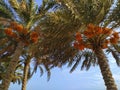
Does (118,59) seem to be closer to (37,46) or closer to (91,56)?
(91,56)

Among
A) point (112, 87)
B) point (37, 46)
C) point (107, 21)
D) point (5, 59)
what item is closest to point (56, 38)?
point (37, 46)

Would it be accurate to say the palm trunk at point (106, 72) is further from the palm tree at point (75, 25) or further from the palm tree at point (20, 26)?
the palm tree at point (20, 26)

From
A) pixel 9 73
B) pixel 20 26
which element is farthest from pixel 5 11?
pixel 9 73

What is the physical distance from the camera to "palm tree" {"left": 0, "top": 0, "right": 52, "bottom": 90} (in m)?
23.8

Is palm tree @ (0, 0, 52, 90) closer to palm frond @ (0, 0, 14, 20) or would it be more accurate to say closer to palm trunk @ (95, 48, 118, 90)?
palm frond @ (0, 0, 14, 20)

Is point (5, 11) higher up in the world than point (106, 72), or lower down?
higher up

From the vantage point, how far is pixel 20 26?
23.9 metres

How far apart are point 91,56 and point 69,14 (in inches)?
244

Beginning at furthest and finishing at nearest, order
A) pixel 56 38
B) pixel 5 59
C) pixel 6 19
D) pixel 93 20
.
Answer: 1. pixel 5 59
2. pixel 6 19
3. pixel 56 38
4. pixel 93 20

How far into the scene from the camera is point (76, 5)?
20.4m

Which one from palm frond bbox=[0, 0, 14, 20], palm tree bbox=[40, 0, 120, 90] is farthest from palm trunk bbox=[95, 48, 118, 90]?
palm frond bbox=[0, 0, 14, 20]

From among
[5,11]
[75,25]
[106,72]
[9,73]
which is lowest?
[106,72]

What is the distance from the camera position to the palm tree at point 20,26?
78.2 feet

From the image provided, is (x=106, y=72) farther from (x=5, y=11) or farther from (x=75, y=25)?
(x=5, y=11)
